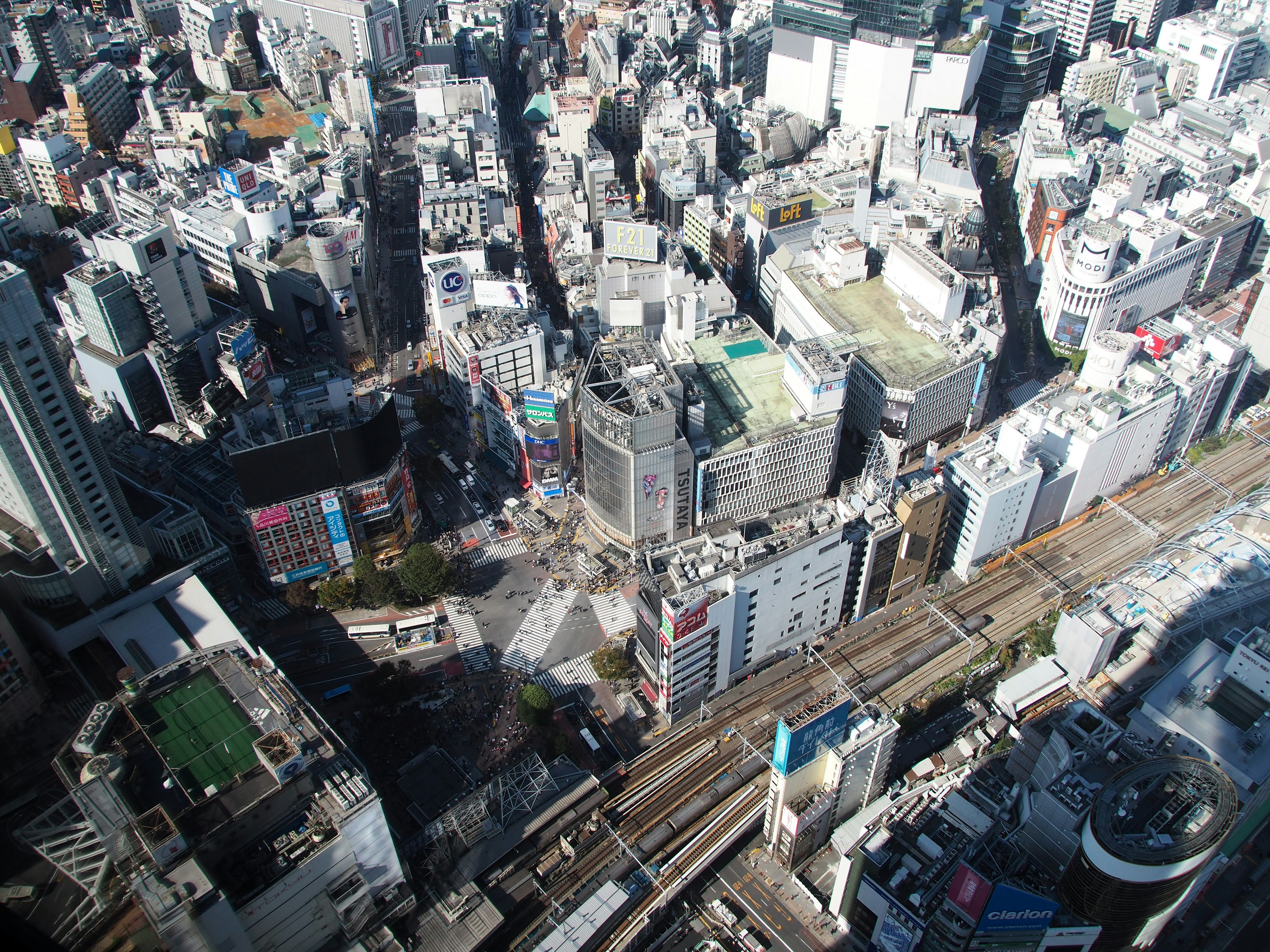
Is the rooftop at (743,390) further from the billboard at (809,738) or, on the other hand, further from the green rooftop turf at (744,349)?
the billboard at (809,738)

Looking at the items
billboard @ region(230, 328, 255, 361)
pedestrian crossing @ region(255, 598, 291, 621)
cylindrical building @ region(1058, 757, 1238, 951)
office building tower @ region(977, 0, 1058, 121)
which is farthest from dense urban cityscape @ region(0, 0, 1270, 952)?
office building tower @ region(977, 0, 1058, 121)

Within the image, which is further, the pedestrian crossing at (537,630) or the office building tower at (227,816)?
the pedestrian crossing at (537,630)

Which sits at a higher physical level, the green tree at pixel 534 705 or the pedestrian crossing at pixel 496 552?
the green tree at pixel 534 705

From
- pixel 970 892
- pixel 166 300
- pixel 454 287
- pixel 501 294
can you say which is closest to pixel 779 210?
pixel 501 294

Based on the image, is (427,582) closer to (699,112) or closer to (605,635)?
(605,635)

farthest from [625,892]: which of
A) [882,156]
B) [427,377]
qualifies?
[882,156]

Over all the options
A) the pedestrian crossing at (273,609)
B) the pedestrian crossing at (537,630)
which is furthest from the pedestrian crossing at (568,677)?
the pedestrian crossing at (273,609)

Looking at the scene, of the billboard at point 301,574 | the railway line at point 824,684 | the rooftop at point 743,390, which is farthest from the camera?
the rooftop at point 743,390
